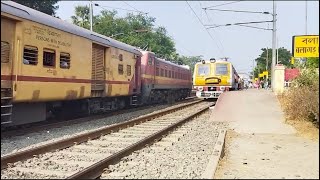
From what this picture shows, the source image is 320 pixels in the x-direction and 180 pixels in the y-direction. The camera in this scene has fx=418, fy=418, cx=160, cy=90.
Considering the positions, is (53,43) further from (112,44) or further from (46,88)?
(112,44)

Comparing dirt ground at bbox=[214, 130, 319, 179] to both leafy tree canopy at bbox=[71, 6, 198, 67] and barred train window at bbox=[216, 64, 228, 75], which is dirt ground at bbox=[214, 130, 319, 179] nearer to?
barred train window at bbox=[216, 64, 228, 75]

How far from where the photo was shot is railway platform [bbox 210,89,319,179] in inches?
248

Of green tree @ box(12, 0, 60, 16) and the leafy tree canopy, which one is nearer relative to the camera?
green tree @ box(12, 0, 60, 16)

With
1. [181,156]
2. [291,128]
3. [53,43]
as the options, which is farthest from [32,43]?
[291,128]

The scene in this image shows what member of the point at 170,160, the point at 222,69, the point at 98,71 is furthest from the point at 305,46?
the point at 222,69

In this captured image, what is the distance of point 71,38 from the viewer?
12906 millimetres

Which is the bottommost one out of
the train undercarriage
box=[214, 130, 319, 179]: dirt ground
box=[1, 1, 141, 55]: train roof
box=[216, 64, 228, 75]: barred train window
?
box=[214, 130, 319, 179]: dirt ground

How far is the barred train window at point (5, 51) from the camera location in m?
9.56

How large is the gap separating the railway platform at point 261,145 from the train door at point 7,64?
5.00 meters

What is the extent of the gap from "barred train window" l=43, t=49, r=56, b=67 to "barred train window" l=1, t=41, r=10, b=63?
5.44ft

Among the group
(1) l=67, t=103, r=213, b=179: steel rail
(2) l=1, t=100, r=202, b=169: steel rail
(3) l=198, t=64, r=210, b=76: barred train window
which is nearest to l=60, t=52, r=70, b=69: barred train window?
(2) l=1, t=100, r=202, b=169: steel rail

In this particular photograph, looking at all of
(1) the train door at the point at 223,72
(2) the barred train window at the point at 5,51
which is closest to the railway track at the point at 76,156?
(2) the barred train window at the point at 5,51

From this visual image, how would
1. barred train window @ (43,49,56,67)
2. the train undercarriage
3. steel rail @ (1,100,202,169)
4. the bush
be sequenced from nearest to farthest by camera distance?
steel rail @ (1,100,202,169) → the train undercarriage → the bush → barred train window @ (43,49,56,67)

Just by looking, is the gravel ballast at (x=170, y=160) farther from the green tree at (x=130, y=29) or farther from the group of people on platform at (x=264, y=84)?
the green tree at (x=130, y=29)
